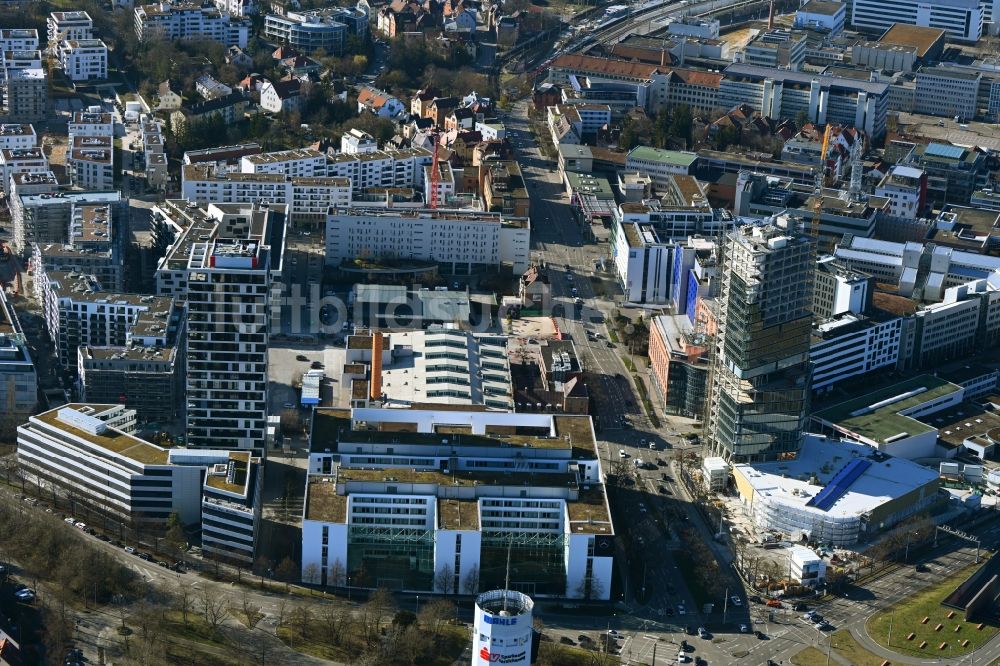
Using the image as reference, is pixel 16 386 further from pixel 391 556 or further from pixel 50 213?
pixel 391 556

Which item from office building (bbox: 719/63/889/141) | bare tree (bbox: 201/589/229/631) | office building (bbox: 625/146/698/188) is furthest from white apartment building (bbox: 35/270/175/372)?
office building (bbox: 719/63/889/141)

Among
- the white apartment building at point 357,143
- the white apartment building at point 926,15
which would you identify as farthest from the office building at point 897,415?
the white apartment building at point 926,15

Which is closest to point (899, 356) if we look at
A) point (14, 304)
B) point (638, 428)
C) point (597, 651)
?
point (638, 428)

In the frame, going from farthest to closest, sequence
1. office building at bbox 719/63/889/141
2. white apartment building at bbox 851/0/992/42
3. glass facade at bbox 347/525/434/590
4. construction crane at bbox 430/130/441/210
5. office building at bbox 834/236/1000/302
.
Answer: white apartment building at bbox 851/0/992/42
office building at bbox 719/63/889/141
construction crane at bbox 430/130/441/210
office building at bbox 834/236/1000/302
glass facade at bbox 347/525/434/590

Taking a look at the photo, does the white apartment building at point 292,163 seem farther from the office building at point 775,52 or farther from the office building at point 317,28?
the office building at point 775,52

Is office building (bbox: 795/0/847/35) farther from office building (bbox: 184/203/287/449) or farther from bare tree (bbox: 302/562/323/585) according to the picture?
bare tree (bbox: 302/562/323/585)

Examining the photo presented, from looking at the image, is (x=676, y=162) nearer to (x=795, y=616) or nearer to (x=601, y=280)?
(x=601, y=280)
